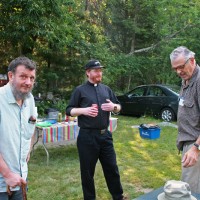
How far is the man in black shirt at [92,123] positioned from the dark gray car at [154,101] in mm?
6636

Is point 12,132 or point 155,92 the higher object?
point 12,132

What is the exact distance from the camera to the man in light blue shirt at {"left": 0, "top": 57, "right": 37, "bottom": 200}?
2080 millimetres

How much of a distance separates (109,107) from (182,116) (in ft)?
3.67

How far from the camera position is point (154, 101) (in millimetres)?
10680

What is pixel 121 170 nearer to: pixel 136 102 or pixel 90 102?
pixel 90 102

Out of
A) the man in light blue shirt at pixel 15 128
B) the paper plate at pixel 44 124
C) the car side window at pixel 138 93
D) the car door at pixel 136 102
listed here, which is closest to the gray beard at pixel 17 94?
the man in light blue shirt at pixel 15 128

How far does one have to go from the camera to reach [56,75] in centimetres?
1102

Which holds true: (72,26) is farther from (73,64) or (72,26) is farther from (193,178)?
(193,178)

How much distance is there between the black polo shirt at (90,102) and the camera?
364 centimetres

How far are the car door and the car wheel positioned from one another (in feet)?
2.68

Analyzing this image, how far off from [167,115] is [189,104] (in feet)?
25.8

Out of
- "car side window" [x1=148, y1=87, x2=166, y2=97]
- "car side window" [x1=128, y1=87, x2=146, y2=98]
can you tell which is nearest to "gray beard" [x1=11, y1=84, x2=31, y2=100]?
"car side window" [x1=148, y1=87, x2=166, y2=97]

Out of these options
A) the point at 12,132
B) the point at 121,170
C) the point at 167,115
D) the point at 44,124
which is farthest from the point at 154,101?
the point at 12,132

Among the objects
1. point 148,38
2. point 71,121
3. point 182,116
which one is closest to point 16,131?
Result: point 182,116
